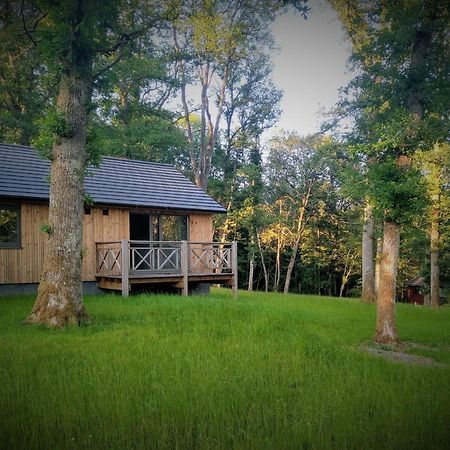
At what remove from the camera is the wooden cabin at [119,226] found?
1392 centimetres

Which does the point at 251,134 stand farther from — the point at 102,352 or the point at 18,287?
the point at 102,352

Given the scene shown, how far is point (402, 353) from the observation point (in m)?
7.46

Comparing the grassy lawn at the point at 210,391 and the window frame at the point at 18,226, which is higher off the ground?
the window frame at the point at 18,226

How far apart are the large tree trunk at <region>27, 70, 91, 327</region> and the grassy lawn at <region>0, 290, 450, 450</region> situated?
2.40 feet

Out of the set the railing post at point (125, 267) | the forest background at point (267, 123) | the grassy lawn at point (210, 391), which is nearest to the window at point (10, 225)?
the railing post at point (125, 267)

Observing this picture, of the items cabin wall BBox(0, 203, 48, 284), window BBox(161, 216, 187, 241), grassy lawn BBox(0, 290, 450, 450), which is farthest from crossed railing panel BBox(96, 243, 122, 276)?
grassy lawn BBox(0, 290, 450, 450)

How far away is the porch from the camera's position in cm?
1438

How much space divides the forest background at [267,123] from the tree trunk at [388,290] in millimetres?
403

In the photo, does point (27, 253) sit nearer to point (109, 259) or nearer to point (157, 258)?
point (109, 259)

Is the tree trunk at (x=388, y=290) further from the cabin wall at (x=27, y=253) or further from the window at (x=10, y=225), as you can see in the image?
the window at (x=10, y=225)

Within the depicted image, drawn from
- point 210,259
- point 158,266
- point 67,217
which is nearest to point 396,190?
point 67,217

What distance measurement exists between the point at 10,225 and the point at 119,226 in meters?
3.93

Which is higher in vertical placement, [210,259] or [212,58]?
[212,58]

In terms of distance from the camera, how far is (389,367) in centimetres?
599
